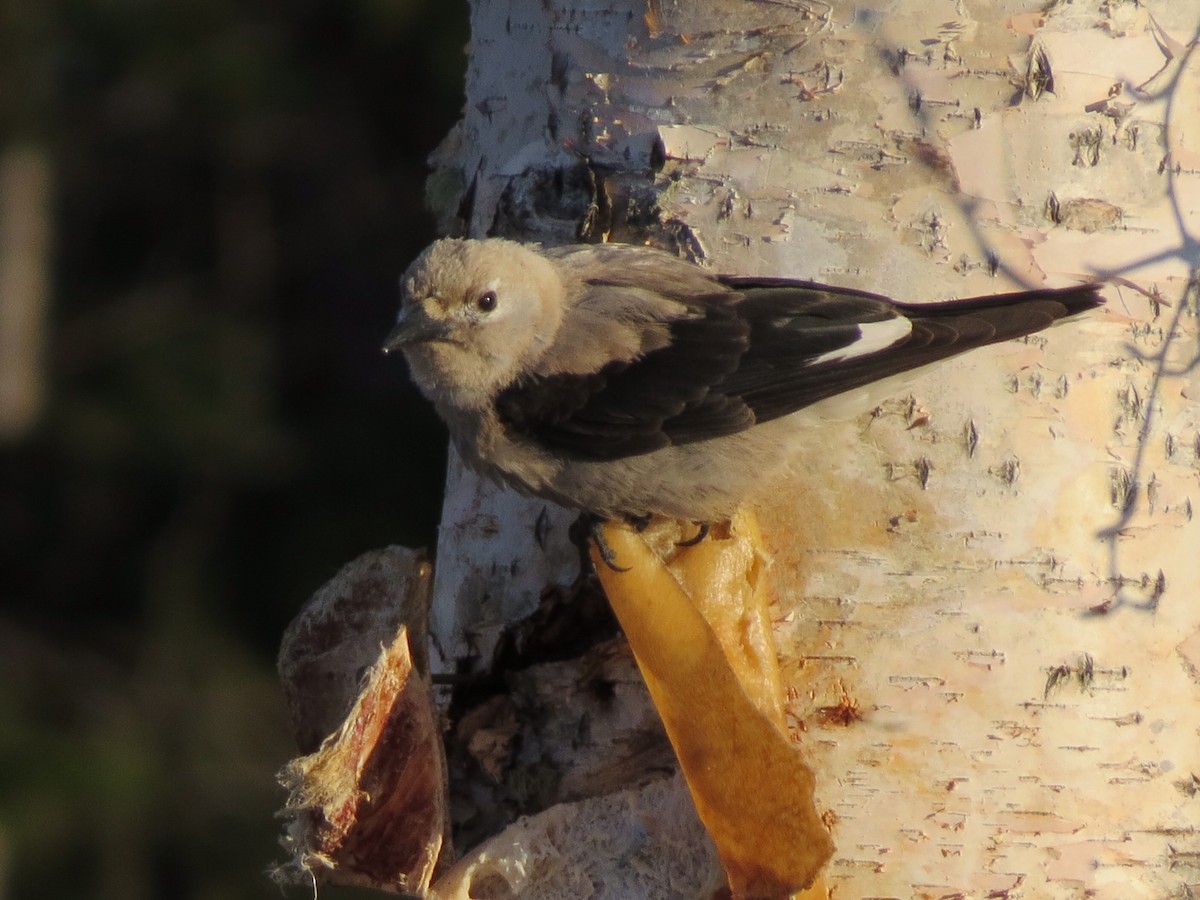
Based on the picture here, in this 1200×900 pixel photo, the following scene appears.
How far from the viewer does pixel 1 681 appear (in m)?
6.73

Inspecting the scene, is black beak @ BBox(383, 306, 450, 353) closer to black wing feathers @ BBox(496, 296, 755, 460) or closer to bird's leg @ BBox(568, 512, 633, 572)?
black wing feathers @ BBox(496, 296, 755, 460)

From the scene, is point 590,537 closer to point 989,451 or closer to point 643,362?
point 643,362

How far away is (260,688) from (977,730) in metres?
4.89


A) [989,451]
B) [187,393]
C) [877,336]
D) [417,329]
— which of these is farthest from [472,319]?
[187,393]

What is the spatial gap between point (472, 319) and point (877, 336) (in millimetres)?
869

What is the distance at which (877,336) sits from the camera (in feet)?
7.97

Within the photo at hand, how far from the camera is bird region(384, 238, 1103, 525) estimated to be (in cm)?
249

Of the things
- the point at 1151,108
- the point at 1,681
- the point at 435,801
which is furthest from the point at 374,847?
the point at 1,681

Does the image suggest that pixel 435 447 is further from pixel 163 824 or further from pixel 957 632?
pixel 957 632

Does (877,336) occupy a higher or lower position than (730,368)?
higher

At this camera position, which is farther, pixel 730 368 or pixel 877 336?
pixel 730 368

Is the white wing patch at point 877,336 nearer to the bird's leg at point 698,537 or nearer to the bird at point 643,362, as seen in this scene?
the bird at point 643,362

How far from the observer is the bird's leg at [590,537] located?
2.46 m

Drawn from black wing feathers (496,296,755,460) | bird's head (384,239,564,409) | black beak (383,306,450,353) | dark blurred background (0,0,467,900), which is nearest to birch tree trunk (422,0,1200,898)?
black wing feathers (496,296,755,460)
